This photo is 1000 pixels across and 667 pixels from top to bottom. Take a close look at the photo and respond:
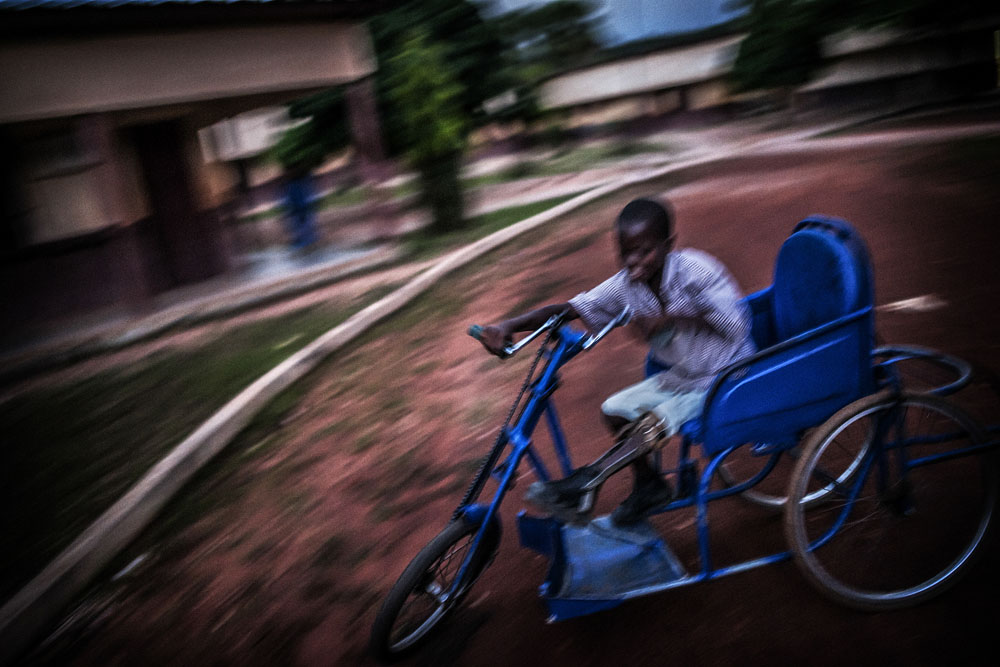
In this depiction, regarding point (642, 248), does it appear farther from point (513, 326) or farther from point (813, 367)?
point (813, 367)

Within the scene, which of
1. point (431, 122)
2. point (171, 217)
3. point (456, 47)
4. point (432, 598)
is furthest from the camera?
point (456, 47)

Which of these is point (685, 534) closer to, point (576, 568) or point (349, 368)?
point (576, 568)

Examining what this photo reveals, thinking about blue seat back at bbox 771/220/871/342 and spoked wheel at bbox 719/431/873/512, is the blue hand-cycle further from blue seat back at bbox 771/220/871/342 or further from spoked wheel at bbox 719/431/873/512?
spoked wheel at bbox 719/431/873/512

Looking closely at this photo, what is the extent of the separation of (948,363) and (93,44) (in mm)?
8944

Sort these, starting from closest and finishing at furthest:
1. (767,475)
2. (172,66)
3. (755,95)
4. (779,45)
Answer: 1. (767,475)
2. (172,66)
3. (779,45)
4. (755,95)

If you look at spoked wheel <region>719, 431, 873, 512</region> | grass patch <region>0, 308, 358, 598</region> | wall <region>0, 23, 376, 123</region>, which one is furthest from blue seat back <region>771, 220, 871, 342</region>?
wall <region>0, 23, 376, 123</region>

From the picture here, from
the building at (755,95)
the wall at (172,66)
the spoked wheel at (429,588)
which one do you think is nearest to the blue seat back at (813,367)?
the spoked wheel at (429,588)

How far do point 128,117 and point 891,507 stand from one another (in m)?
10.1

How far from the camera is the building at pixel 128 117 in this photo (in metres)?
8.22

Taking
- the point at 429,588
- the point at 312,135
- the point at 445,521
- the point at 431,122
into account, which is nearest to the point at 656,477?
the point at 429,588

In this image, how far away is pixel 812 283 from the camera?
2561 mm

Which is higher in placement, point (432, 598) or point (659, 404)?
point (659, 404)

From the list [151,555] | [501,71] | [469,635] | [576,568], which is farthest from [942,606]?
[501,71]

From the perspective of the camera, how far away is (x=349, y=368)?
5.97 m
